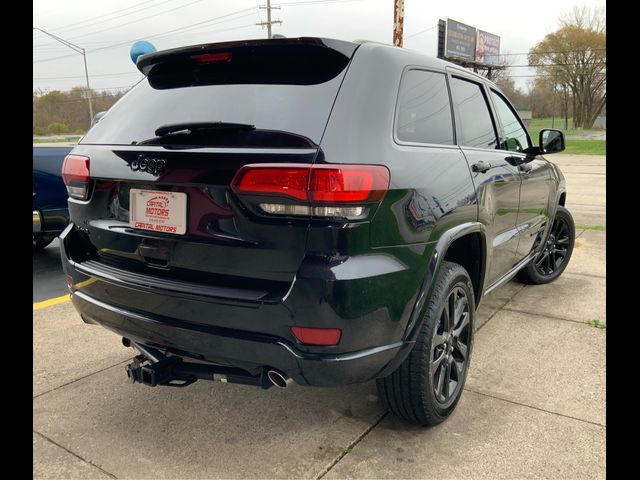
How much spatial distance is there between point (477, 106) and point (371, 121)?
1.50 m

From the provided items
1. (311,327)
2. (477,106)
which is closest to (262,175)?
(311,327)

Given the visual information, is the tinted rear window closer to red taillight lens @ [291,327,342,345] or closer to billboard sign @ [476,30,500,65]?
red taillight lens @ [291,327,342,345]

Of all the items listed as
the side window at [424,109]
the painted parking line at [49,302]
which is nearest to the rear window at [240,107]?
the side window at [424,109]

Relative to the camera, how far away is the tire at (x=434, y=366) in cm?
239

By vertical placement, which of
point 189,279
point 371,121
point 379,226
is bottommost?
point 189,279

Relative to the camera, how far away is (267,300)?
6.55ft

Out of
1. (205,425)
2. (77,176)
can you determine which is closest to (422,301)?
(205,425)

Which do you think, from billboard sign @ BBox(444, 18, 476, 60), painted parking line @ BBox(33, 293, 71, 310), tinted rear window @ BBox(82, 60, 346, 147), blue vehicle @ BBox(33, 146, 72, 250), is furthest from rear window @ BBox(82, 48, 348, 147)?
billboard sign @ BBox(444, 18, 476, 60)

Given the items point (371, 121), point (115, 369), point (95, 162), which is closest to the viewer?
point (371, 121)

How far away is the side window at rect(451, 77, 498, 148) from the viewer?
3031mm
